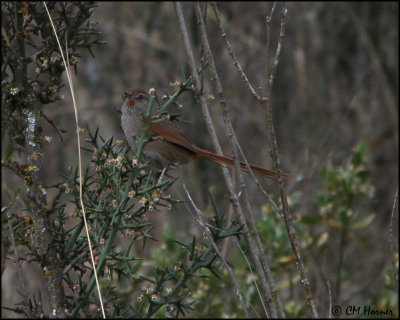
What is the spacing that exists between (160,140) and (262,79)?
14.6 ft

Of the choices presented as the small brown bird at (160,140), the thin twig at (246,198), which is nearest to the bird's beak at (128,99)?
the small brown bird at (160,140)

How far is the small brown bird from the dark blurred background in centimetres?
359

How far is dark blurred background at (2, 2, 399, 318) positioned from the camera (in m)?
7.07

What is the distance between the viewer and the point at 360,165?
422 centimetres

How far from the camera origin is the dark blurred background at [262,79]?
707 centimetres

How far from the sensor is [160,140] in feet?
10.1

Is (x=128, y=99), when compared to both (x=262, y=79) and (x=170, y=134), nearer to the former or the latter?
(x=170, y=134)

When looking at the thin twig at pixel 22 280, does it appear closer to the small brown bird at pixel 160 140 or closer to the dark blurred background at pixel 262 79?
the small brown bird at pixel 160 140

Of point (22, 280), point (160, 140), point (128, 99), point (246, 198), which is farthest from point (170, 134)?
point (22, 280)

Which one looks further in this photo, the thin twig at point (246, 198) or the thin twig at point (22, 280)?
the thin twig at point (246, 198)

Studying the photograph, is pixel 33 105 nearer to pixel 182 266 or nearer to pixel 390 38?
pixel 182 266

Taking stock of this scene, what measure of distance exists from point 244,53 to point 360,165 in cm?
361

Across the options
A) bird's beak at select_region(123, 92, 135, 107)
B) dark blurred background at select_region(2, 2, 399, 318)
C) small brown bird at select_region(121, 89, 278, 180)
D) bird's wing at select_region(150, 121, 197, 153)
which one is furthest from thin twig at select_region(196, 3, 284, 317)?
dark blurred background at select_region(2, 2, 399, 318)

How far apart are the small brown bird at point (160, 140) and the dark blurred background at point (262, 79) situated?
11.8 feet
